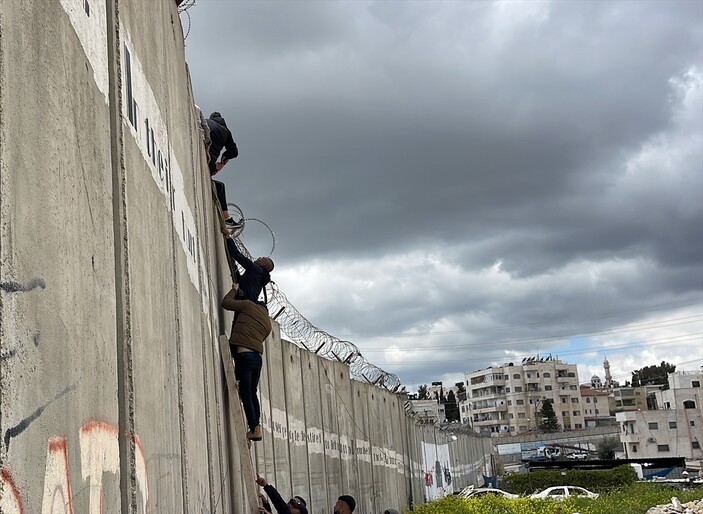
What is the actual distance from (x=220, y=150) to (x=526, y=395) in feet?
398

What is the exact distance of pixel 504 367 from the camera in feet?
419

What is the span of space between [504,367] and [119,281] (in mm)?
128232

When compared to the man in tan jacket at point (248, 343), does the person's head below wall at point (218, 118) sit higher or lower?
higher

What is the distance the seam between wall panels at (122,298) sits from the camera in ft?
8.87

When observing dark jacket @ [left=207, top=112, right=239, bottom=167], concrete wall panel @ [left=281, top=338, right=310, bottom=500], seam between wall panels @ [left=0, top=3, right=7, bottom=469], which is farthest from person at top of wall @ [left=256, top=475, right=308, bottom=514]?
seam between wall panels @ [left=0, top=3, right=7, bottom=469]

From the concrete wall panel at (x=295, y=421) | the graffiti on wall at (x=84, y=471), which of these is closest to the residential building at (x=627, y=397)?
the concrete wall panel at (x=295, y=421)

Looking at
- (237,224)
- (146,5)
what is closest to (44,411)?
(146,5)

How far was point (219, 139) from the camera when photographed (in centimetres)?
820

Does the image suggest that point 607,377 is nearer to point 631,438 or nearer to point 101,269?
point 631,438

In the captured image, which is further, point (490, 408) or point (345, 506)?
point (490, 408)

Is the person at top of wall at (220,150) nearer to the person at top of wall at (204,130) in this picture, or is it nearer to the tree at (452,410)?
the person at top of wall at (204,130)

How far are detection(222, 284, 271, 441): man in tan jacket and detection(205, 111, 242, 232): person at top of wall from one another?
41.0 inches

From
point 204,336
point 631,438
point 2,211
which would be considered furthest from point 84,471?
point 631,438

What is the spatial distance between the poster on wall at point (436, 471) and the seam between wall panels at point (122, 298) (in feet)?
76.3
